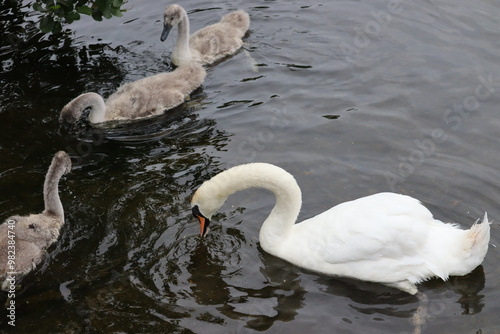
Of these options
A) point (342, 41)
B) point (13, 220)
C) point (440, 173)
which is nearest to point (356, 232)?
point (440, 173)

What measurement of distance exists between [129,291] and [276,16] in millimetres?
7106

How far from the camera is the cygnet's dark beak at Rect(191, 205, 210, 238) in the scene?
25.3ft

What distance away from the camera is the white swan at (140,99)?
1006 cm

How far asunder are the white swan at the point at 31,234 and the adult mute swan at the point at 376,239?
1.67 metres

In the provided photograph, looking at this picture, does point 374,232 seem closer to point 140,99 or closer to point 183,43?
point 140,99

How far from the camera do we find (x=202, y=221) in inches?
307

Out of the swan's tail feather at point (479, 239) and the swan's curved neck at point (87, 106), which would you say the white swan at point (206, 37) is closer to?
the swan's curved neck at point (87, 106)

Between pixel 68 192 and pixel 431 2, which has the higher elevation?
pixel 431 2

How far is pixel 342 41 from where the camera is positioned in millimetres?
12062

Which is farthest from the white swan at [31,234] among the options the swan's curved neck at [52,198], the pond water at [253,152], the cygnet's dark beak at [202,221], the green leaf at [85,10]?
the green leaf at [85,10]

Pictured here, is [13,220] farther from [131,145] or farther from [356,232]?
[356,232]

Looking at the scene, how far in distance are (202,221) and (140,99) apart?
3.19m

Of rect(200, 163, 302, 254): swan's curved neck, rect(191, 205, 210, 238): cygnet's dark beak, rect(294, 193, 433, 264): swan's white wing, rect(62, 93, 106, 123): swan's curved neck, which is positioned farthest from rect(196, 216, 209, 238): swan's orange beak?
rect(62, 93, 106, 123): swan's curved neck

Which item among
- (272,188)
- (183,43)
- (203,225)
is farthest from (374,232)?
(183,43)
